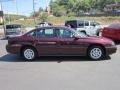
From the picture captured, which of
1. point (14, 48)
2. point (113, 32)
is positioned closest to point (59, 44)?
point (14, 48)

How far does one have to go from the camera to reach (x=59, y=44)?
510 inches

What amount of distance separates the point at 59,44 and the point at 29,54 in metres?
1.41

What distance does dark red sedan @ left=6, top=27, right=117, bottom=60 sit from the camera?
12.8 metres

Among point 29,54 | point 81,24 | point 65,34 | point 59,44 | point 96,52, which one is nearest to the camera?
point 96,52

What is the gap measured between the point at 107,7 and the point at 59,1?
1236 inches

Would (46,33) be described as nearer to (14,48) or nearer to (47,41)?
(47,41)

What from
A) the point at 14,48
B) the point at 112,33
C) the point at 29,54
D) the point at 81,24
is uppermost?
the point at 81,24

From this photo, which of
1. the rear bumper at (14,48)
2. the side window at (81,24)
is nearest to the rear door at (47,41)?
the rear bumper at (14,48)
